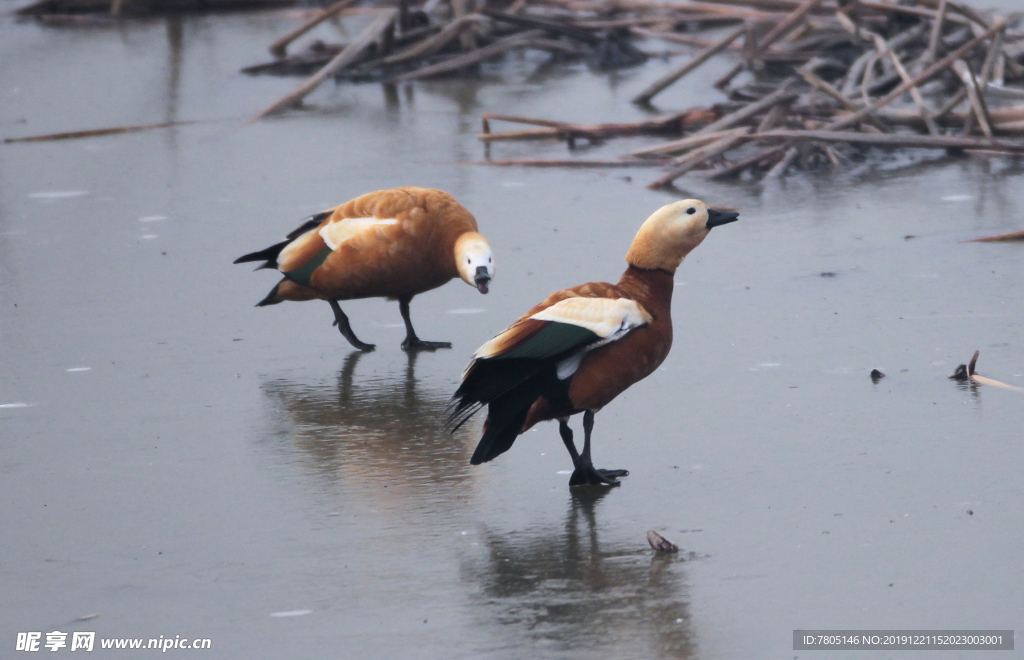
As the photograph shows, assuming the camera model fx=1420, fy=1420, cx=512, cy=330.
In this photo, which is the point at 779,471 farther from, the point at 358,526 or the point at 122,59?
the point at 122,59

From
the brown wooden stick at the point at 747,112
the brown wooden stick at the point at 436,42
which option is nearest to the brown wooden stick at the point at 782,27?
the brown wooden stick at the point at 747,112

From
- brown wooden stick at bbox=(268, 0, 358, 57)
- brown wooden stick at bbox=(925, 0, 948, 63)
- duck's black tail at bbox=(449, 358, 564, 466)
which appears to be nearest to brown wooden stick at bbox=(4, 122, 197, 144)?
brown wooden stick at bbox=(268, 0, 358, 57)

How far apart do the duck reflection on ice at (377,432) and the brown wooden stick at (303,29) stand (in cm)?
692

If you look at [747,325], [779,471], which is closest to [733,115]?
[747,325]

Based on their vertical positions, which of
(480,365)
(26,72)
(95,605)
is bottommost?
(26,72)

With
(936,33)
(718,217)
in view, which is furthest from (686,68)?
(718,217)

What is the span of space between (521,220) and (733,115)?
1928 millimetres

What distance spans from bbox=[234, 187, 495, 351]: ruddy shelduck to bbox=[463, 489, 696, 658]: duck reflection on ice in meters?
2.10

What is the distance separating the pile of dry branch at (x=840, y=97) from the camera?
29.0 ft

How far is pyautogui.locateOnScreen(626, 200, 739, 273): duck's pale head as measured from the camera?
4668 mm

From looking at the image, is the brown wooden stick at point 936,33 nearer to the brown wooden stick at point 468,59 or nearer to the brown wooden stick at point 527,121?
the brown wooden stick at point 527,121

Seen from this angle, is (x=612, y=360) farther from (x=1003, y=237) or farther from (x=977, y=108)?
(x=977, y=108)

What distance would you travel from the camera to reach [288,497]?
447 cm

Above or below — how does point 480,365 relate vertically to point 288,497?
above
